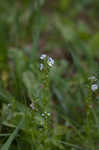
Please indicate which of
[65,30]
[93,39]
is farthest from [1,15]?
[93,39]

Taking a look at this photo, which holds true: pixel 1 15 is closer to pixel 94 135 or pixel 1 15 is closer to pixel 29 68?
pixel 29 68

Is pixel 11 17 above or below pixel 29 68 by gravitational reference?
above

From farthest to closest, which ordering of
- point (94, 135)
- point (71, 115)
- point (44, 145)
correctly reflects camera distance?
point (71, 115), point (94, 135), point (44, 145)

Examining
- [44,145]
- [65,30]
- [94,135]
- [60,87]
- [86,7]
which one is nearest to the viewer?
[44,145]

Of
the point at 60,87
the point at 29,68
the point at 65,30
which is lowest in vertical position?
the point at 60,87

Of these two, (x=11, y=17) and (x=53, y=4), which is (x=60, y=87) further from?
(x=53, y=4)

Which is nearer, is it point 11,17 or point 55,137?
point 55,137
